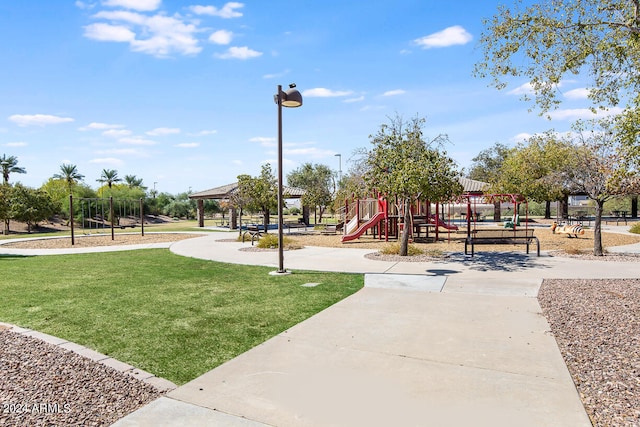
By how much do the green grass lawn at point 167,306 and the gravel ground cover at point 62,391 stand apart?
1.15 ft

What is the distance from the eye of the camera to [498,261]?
11.8m

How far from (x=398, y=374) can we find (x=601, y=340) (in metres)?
2.82

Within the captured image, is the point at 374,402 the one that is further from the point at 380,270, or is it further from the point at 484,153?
the point at 484,153

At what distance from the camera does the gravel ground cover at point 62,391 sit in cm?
326

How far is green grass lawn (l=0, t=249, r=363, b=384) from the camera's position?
4.83m

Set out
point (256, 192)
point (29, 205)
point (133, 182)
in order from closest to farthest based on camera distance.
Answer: point (256, 192) < point (29, 205) < point (133, 182)

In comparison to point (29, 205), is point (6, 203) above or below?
above

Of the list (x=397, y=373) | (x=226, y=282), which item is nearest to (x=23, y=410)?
(x=397, y=373)

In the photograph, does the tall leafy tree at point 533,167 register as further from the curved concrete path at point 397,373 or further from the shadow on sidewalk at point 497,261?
the curved concrete path at point 397,373

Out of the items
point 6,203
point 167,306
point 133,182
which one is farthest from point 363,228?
point 133,182

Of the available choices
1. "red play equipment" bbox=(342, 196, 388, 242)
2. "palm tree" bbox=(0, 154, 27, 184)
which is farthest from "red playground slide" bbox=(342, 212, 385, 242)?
"palm tree" bbox=(0, 154, 27, 184)

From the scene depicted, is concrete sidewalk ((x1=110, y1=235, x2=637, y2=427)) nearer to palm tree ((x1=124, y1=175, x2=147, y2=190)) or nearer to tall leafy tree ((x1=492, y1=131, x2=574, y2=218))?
tall leafy tree ((x1=492, y1=131, x2=574, y2=218))

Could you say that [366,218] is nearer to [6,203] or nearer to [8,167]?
[6,203]

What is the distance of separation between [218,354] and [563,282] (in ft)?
24.5
